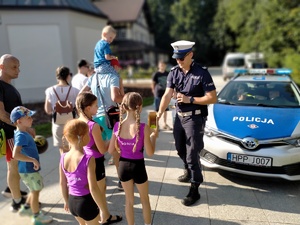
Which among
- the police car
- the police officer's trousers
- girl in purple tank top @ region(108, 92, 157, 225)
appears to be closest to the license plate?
the police car

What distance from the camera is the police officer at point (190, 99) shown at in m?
2.98

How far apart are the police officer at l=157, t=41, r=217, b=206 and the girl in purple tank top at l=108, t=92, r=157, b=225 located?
0.68 m

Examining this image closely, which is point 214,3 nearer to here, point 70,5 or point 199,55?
point 199,55

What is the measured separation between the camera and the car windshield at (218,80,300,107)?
4172 mm

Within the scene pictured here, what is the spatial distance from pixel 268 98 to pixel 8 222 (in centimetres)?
399

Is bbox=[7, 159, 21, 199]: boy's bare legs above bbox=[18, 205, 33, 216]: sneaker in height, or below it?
below

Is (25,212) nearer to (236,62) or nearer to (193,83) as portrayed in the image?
(193,83)

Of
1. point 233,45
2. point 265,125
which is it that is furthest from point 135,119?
point 233,45

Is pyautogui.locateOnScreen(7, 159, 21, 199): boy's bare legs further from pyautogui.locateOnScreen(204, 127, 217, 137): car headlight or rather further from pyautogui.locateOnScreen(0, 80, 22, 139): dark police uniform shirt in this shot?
pyautogui.locateOnScreen(204, 127, 217, 137): car headlight

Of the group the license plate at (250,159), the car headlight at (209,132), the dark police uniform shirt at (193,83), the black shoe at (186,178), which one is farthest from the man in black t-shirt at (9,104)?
the license plate at (250,159)

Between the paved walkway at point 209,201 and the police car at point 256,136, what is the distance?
1.00 feet

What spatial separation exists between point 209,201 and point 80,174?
1.85 m

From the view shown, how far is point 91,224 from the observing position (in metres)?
2.12

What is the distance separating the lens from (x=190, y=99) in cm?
300
